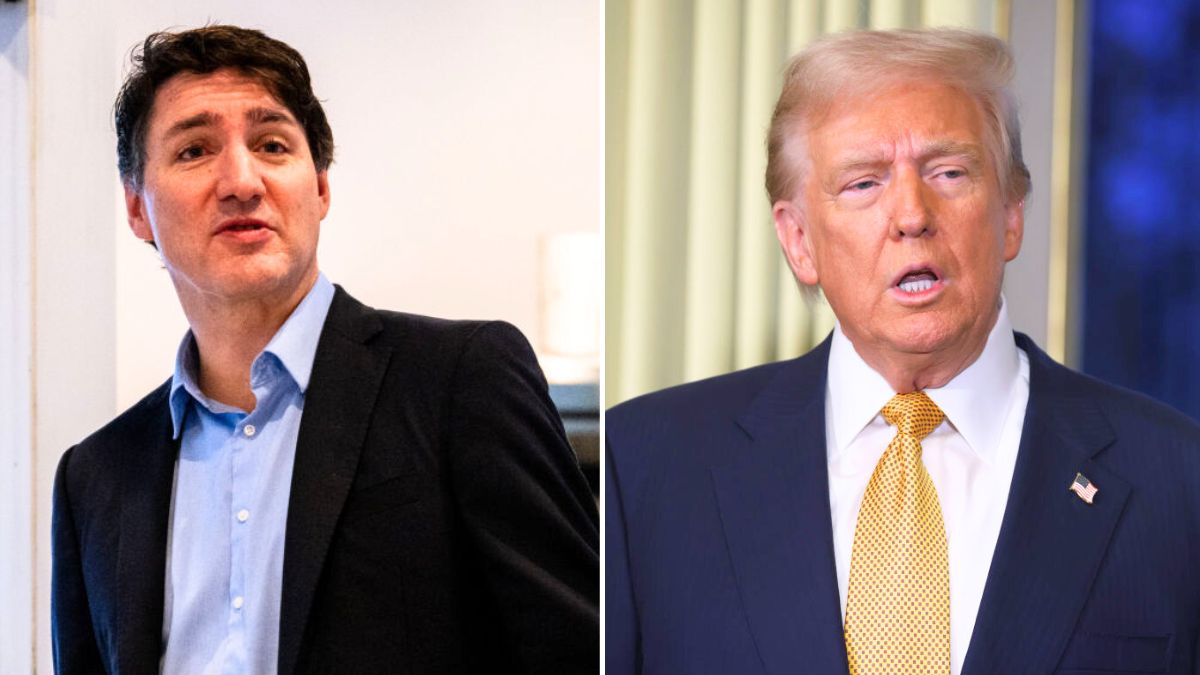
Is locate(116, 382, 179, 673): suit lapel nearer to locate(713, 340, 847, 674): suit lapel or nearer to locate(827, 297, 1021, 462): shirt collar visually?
locate(713, 340, 847, 674): suit lapel

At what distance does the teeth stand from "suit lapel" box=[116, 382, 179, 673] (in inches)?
48.6

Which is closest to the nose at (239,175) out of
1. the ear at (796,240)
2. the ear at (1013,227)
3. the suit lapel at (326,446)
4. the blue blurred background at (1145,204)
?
the suit lapel at (326,446)

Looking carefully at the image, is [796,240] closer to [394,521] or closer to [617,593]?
[617,593]

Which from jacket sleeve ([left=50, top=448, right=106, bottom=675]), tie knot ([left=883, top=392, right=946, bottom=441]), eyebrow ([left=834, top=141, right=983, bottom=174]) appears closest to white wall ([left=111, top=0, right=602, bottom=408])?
jacket sleeve ([left=50, top=448, right=106, bottom=675])

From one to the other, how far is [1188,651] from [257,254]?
1.58 metres

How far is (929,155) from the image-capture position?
2.06 m

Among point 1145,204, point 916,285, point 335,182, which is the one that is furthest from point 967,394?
point 335,182

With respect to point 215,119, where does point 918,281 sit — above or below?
below

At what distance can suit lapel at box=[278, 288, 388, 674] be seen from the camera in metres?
2.18

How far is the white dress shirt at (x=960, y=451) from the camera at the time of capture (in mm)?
2068

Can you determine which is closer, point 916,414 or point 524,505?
point 916,414

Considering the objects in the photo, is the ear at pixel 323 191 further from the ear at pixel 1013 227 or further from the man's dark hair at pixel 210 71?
the ear at pixel 1013 227

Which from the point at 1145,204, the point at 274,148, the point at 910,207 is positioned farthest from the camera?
the point at 274,148

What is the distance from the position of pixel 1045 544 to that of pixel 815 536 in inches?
13.6
